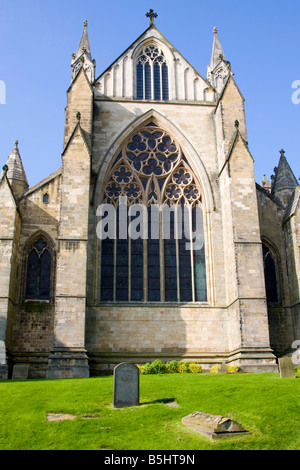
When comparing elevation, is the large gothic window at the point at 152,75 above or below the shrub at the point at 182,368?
above

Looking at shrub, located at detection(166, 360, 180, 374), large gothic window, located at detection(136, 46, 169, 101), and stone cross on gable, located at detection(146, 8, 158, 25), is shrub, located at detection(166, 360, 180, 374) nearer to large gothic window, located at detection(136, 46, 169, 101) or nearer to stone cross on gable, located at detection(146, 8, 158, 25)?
large gothic window, located at detection(136, 46, 169, 101)

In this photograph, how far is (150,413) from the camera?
500 inches

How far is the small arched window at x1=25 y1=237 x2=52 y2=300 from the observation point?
22.2 meters

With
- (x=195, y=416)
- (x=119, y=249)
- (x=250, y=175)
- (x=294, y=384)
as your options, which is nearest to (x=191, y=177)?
(x=250, y=175)

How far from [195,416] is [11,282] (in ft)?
38.2

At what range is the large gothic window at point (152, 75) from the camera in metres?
26.3

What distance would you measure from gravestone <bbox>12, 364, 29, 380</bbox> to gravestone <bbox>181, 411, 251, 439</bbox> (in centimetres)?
986

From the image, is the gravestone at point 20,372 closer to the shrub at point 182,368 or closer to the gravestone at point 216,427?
the shrub at point 182,368

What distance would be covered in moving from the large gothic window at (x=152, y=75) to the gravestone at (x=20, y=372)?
14343 millimetres

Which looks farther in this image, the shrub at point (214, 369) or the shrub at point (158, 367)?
the shrub at point (214, 369)

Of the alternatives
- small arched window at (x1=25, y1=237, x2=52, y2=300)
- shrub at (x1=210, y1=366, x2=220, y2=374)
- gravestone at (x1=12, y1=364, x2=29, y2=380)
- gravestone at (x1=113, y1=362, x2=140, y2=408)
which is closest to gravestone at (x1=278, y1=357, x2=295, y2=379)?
shrub at (x1=210, y1=366, x2=220, y2=374)

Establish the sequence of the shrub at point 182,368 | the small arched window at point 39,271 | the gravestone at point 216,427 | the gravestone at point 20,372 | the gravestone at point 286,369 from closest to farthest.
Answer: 1. the gravestone at point 216,427
2. the gravestone at point 286,369
3. the gravestone at point 20,372
4. the shrub at point 182,368
5. the small arched window at point 39,271

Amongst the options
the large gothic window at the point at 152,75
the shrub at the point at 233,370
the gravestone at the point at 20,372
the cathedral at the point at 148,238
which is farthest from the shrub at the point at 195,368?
the large gothic window at the point at 152,75
